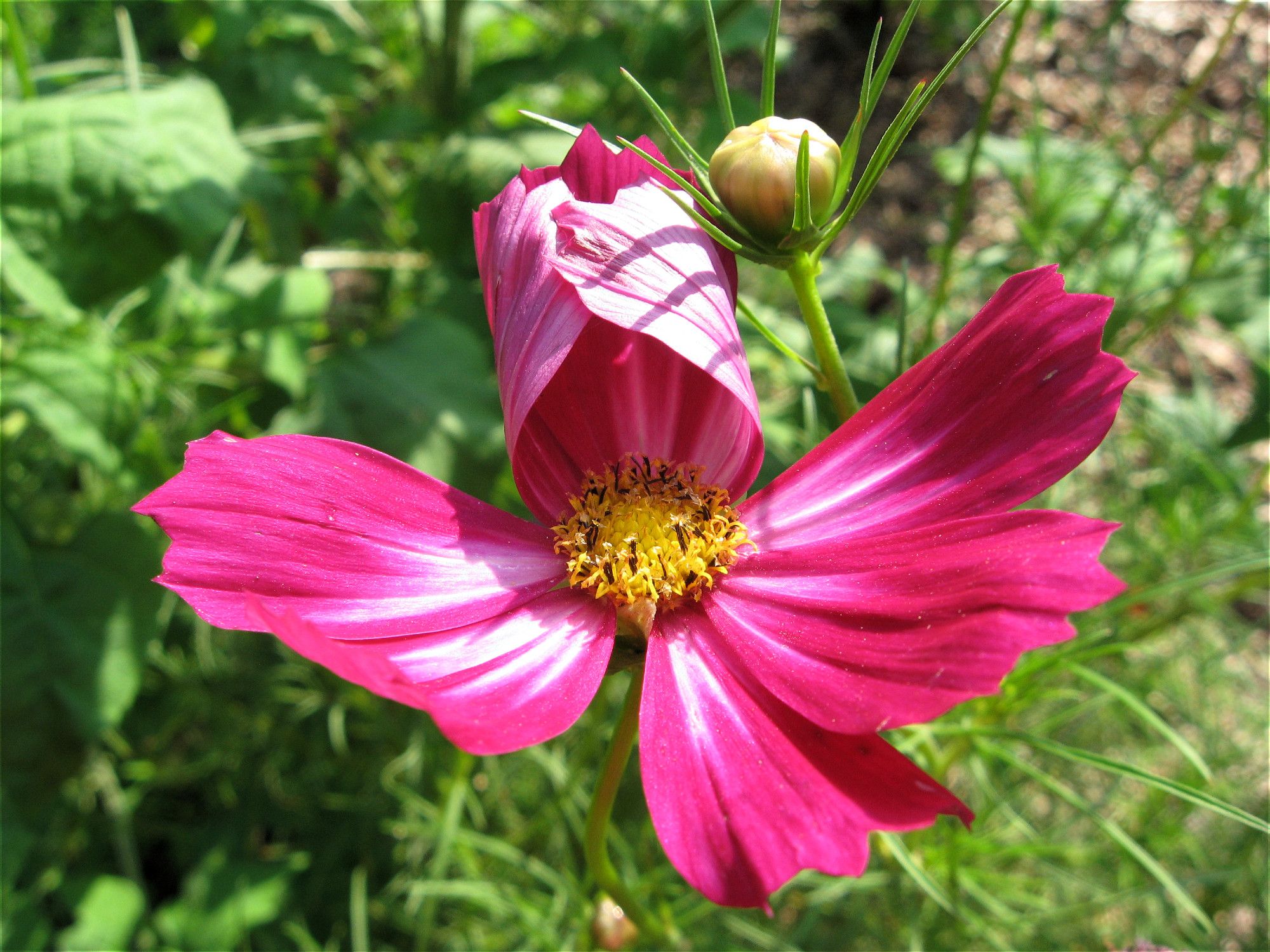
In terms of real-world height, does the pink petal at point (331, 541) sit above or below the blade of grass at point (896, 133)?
below

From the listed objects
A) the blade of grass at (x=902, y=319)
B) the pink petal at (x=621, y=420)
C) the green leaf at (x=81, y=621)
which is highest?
the blade of grass at (x=902, y=319)

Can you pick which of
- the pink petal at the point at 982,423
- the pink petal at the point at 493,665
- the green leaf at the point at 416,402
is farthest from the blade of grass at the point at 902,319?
the green leaf at the point at 416,402

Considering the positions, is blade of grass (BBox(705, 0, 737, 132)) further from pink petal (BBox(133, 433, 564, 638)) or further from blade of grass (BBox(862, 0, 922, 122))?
pink petal (BBox(133, 433, 564, 638))

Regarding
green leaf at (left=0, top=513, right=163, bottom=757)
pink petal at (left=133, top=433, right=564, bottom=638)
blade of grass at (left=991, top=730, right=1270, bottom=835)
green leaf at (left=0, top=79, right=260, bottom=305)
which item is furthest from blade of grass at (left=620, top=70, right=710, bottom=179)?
green leaf at (left=0, top=513, right=163, bottom=757)

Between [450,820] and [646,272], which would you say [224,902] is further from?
[646,272]

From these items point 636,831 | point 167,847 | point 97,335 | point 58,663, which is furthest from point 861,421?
point 167,847

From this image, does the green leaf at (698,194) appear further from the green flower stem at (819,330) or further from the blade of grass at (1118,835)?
the blade of grass at (1118,835)

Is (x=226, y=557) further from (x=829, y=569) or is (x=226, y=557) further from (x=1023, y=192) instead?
(x=1023, y=192)
